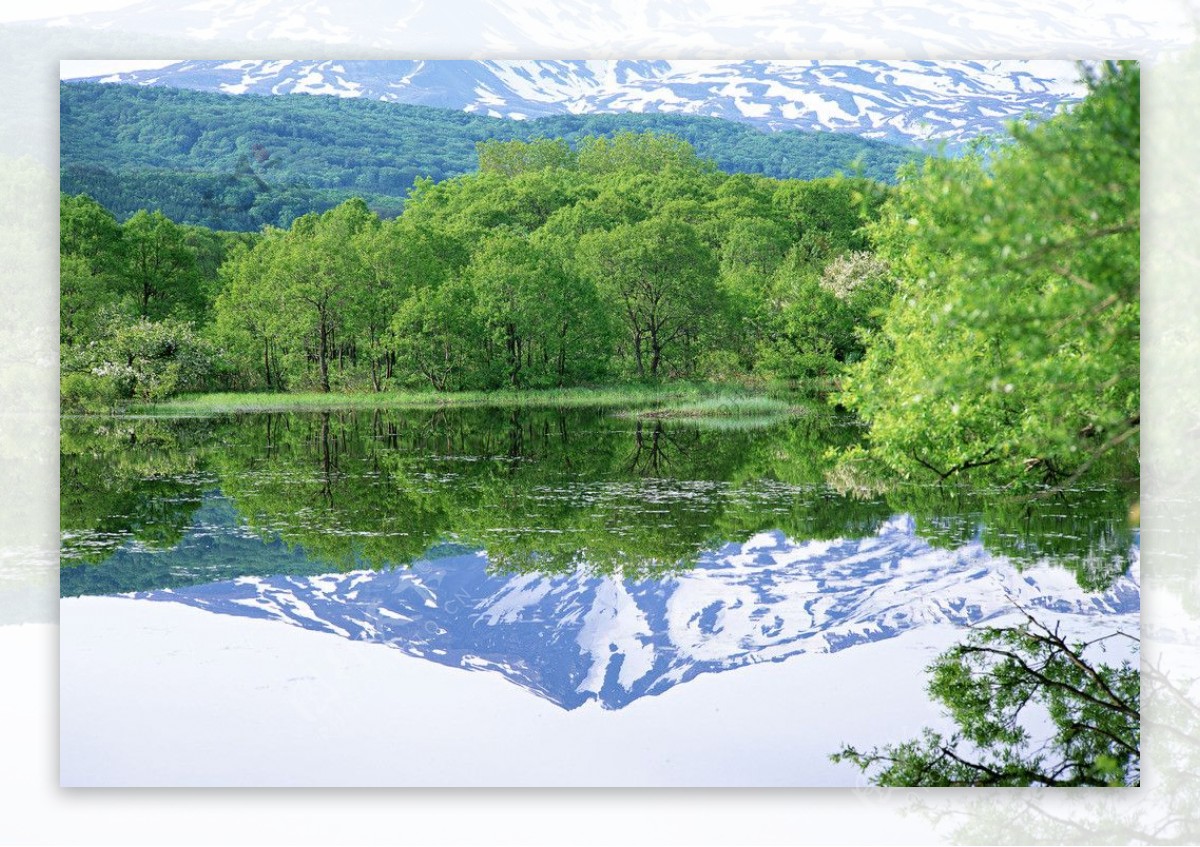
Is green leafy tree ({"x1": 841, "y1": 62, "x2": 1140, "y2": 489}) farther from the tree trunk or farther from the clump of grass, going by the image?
the tree trunk

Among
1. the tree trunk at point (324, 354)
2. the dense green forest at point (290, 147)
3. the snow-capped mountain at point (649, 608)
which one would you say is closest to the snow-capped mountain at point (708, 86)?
the dense green forest at point (290, 147)

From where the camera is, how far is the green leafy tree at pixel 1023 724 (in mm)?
7191

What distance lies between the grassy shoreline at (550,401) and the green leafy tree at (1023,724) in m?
6.15

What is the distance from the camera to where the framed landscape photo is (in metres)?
7.17

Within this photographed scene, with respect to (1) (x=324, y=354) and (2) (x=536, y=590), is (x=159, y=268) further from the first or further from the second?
(2) (x=536, y=590)

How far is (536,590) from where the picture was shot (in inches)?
400

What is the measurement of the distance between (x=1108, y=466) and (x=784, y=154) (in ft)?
12.4

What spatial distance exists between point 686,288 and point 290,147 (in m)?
6.17

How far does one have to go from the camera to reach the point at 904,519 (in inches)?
469

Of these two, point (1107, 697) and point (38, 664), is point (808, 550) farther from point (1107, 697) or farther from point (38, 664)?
point (38, 664)

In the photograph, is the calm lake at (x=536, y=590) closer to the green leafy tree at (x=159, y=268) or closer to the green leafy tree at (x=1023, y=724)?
the green leafy tree at (x=1023, y=724)

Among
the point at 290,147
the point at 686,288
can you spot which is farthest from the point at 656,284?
the point at 290,147

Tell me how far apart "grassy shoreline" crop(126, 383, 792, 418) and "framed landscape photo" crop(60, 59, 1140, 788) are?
9 centimetres

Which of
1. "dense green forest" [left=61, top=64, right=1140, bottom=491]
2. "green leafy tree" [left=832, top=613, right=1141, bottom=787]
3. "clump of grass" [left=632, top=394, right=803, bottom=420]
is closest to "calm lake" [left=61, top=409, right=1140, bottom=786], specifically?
"green leafy tree" [left=832, top=613, right=1141, bottom=787]
